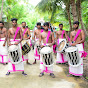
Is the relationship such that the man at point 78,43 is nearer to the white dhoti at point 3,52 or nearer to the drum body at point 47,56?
the drum body at point 47,56

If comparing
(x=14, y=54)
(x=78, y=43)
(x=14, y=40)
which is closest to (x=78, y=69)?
(x=78, y=43)

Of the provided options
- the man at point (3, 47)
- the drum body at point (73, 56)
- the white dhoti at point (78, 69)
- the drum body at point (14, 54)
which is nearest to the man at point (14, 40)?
the drum body at point (14, 54)

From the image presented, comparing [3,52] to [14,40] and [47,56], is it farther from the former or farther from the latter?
[47,56]

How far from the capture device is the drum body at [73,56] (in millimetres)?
3697

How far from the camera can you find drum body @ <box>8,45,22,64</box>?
382 centimetres

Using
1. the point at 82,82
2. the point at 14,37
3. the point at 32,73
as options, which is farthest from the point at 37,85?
the point at 14,37

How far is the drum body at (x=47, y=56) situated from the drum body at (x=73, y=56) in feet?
1.74

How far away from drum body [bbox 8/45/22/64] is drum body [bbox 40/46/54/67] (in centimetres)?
79

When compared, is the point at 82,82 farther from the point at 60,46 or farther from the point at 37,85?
the point at 60,46

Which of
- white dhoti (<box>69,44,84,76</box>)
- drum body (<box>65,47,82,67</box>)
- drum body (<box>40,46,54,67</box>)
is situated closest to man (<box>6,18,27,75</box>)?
drum body (<box>40,46,54,67</box>)

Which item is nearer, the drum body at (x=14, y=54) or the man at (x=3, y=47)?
the drum body at (x=14, y=54)

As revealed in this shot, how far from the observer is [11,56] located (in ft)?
12.9

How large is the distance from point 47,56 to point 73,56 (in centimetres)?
79

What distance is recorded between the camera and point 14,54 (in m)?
3.89
